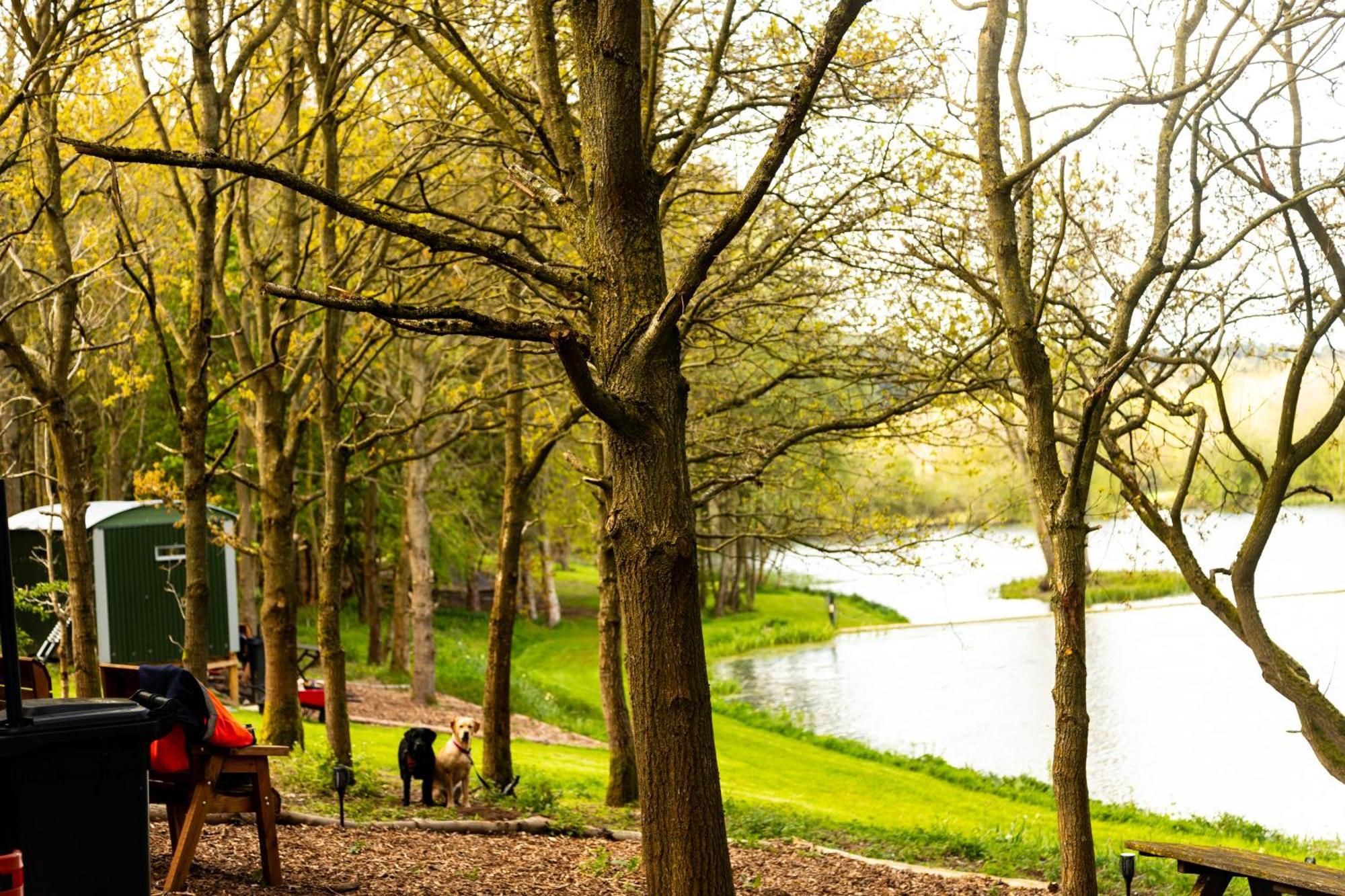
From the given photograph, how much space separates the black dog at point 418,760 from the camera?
1098cm

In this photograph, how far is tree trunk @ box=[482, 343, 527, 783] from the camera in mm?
13234

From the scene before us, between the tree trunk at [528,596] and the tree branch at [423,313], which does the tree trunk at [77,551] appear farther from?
the tree trunk at [528,596]

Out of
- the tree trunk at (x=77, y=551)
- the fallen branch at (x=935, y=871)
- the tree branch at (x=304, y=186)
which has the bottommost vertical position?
the fallen branch at (x=935, y=871)

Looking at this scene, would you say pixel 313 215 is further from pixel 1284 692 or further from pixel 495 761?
pixel 1284 692

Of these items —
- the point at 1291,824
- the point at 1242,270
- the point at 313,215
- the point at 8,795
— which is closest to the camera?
the point at 8,795

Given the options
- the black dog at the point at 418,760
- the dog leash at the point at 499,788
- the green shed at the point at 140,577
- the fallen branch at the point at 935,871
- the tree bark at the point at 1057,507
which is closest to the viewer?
the tree bark at the point at 1057,507

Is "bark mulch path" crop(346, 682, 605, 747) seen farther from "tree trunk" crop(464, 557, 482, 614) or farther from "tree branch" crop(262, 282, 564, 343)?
"tree trunk" crop(464, 557, 482, 614)

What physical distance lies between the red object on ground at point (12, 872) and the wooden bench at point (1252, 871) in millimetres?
5827

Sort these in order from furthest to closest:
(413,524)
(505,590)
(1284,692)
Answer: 1. (413,524)
2. (505,590)
3. (1284,692)

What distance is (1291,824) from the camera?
16812mm

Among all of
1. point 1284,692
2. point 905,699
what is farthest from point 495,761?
point 905,699

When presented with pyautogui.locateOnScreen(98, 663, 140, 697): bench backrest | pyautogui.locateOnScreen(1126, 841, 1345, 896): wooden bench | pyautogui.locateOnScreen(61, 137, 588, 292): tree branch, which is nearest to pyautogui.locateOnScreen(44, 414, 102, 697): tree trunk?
pyautogui.locateOnScreen(98, 663, 140, 697): bench backrest

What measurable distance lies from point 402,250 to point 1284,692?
915cm

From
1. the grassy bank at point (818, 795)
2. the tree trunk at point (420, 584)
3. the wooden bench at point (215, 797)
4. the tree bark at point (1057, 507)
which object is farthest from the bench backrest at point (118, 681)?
the tree trunk at point (420, 584)
